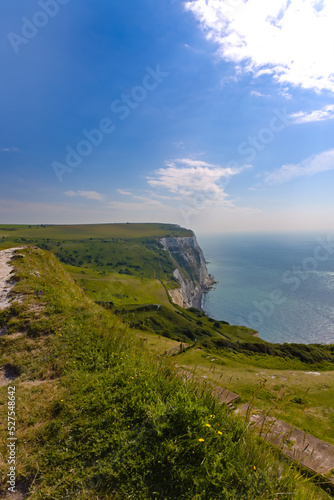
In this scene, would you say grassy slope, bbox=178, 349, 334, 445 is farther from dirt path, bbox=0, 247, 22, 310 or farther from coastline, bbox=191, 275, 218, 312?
coastline, bbox=191, 275, 218, 312

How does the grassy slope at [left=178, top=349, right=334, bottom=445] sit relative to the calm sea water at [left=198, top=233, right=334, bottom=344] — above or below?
above

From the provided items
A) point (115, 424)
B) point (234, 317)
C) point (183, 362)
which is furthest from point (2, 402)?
point (234, 317)

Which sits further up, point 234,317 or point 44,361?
point 44,361


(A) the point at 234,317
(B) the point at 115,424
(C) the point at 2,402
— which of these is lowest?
(A) the point at 234,317

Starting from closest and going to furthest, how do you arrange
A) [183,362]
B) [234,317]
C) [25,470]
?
[25,470], [183,362], [234,317]

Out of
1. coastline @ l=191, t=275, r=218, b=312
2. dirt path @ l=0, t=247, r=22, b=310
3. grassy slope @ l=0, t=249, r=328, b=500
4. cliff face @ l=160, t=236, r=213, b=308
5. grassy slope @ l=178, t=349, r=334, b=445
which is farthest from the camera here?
cliff face @ l=160, t=236, r=213, b=308

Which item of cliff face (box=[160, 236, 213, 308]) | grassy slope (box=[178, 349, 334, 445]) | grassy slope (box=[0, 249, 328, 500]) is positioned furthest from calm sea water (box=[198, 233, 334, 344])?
grassy slope (box=[0, 249, 328, 500])

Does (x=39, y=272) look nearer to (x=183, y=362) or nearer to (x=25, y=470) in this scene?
(x=183, y=362)

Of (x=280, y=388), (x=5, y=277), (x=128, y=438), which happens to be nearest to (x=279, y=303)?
(x=280, y=388)
